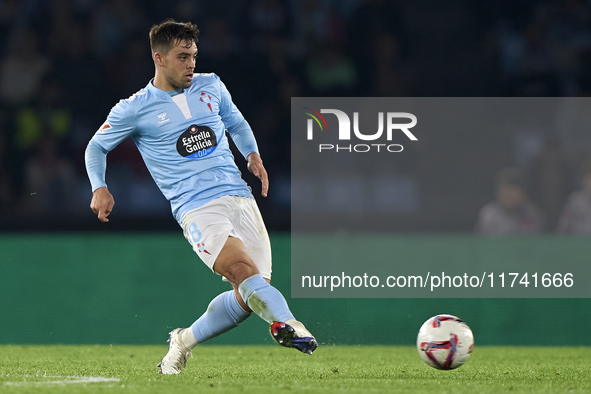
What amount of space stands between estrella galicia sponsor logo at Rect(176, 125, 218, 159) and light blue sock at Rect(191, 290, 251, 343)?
890mm

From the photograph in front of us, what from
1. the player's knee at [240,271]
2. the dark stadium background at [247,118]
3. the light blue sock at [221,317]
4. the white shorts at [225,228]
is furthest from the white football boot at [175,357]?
the dark stadium background at [247,118]

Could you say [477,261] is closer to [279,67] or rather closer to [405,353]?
[405,353]

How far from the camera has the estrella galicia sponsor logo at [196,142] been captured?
5.43 meters

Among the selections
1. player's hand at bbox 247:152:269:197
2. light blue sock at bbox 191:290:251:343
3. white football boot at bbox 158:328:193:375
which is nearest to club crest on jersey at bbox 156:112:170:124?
player's hand at bbox 247:152:269:197

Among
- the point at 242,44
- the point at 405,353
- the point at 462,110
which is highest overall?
the point at 242,44

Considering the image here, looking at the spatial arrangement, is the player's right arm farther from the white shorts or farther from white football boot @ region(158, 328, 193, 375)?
white football boot @ region(158, 328, 193, 375)

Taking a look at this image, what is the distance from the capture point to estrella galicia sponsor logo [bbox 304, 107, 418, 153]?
30.1 ft

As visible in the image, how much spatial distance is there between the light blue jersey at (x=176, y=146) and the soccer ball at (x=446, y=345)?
139 centimetres

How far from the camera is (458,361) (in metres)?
5.33

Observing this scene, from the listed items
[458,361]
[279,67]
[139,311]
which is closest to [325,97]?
[279,67]

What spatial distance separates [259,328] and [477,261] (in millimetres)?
2105

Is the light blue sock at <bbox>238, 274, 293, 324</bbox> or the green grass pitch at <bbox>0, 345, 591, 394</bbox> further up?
the light blue sock at <bbox>238, 274, 293, 324</bbox>

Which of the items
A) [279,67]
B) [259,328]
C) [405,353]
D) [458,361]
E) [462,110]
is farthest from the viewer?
[279,67]

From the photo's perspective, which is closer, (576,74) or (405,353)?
(405,353)
